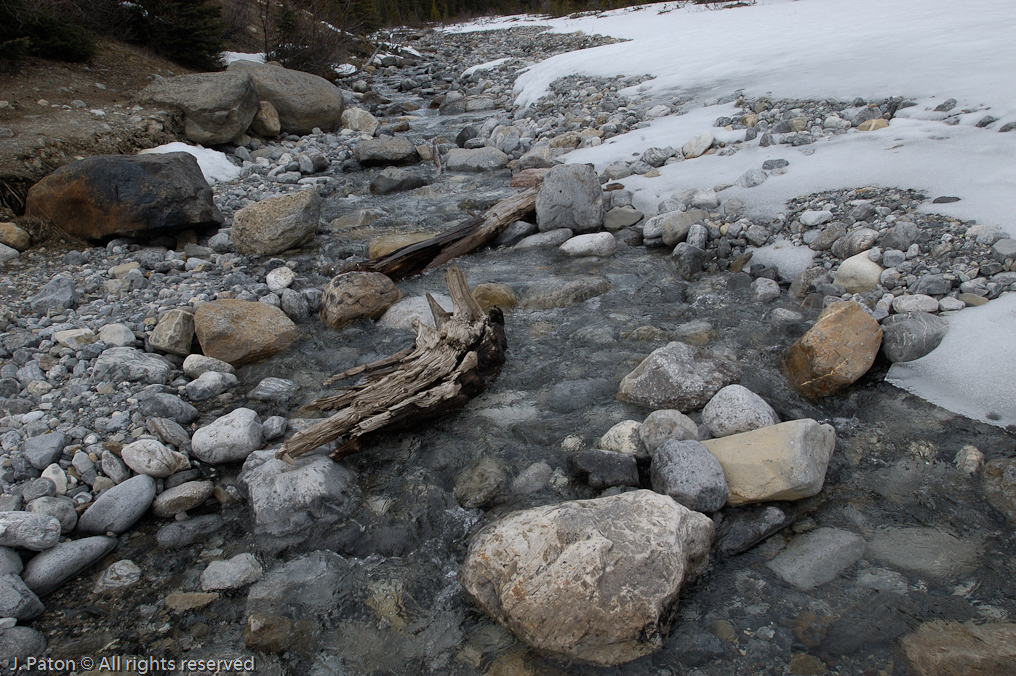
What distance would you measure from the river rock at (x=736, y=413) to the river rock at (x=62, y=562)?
2843mm

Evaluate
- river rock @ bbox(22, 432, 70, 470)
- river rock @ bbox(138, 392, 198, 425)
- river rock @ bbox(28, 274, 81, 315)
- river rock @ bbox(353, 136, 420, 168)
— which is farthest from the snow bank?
river rock @ bbox(22, 432, 70, 470)

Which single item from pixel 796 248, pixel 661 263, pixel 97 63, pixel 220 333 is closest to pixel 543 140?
pixel 661 263

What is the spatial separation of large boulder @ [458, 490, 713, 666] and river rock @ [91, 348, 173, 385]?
2.53 m

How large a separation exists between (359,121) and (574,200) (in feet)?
21.2

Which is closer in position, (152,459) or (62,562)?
(62,562)

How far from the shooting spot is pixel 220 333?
12.5ft

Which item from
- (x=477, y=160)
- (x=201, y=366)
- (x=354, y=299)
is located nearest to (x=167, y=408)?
(x=201, y=366)

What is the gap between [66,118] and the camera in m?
7.04

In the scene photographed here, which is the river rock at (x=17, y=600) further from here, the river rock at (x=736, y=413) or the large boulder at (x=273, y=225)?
the large boulder at (x=273, y=225)

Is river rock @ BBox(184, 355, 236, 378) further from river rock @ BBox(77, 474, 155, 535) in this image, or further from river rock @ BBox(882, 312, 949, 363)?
river rock @ BBox(882, 312, 949, 363)

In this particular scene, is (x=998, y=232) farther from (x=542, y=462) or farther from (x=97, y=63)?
(x=97, y=63)

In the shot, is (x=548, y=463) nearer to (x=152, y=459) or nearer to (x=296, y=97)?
(x=152, y=459)

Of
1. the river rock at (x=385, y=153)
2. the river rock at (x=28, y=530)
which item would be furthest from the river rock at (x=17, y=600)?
the river rock at (x=385, y=153)

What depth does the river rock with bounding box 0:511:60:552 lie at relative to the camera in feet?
7.75
